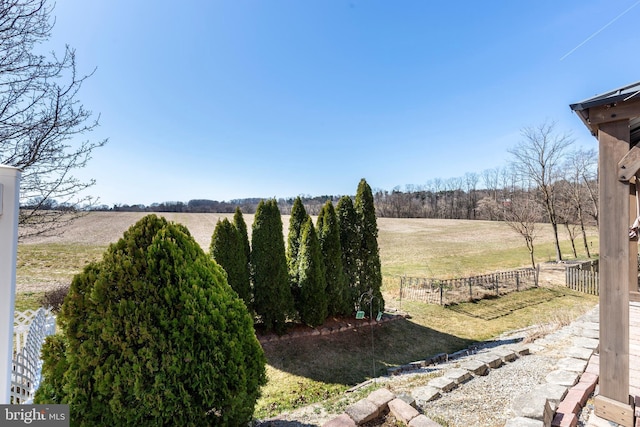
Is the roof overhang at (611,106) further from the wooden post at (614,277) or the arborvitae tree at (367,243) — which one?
the arborvitae tree at (367,243)

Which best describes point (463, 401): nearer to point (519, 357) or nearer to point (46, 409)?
point (519, 357)

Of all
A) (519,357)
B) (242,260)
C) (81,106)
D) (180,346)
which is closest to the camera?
(180,346)

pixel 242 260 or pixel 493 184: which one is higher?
pixel 493 184

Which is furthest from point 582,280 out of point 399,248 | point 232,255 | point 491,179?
point 491,179

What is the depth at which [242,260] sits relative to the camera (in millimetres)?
6625

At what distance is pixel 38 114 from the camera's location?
5.10 meters

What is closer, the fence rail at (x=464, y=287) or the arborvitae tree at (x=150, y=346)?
the arborvitae tree at (x=150, y=346)

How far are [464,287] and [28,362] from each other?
12051 millimetres

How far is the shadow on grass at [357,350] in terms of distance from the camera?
5357 millimetres

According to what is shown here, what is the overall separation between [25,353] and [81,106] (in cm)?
454

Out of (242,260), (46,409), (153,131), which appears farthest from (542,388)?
(153,131)

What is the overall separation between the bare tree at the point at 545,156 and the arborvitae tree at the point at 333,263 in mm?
16722

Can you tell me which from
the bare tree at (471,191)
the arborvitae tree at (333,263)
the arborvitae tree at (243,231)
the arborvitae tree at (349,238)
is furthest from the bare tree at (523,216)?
the bare tree at (471,191)

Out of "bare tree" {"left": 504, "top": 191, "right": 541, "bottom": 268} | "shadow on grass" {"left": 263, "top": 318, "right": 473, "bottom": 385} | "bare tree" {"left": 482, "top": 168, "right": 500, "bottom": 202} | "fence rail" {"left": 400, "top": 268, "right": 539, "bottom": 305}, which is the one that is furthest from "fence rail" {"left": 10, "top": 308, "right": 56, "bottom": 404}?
"bare tree" {"left": 482, "top": 168, "right": 500, "bottom": 202}
